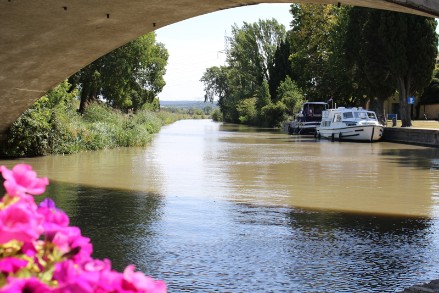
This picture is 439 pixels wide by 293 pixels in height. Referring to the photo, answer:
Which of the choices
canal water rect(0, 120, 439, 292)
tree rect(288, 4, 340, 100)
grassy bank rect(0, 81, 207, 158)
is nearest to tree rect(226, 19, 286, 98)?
tree rect(288, 4, 340, 100)

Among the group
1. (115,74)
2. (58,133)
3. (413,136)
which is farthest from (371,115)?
(58,133)

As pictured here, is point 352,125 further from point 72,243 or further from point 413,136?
point 72,243

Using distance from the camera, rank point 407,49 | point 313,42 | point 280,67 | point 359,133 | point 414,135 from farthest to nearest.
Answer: point 280,67 < point 313,42 < point 407,49 < point 359,133 < point 414,135

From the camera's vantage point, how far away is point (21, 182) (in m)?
1.75

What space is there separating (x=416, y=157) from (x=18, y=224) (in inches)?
968

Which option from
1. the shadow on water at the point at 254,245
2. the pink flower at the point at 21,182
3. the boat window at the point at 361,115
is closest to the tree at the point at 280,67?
the boat window at the point at 361,115

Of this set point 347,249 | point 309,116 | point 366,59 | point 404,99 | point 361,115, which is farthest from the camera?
point 309,116

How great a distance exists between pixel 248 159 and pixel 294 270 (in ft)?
53.8

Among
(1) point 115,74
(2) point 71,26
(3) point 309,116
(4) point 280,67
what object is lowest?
(3) point 309,116

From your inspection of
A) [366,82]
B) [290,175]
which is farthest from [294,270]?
[366,82]

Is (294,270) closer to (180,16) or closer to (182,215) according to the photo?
(182,215)

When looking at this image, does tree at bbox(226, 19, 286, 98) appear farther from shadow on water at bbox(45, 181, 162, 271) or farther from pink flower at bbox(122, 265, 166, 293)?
pink flower at bbox(122, 265, 166, 293)

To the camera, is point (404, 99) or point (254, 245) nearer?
point (254, 245)

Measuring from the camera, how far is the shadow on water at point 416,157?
21234 millimetres
